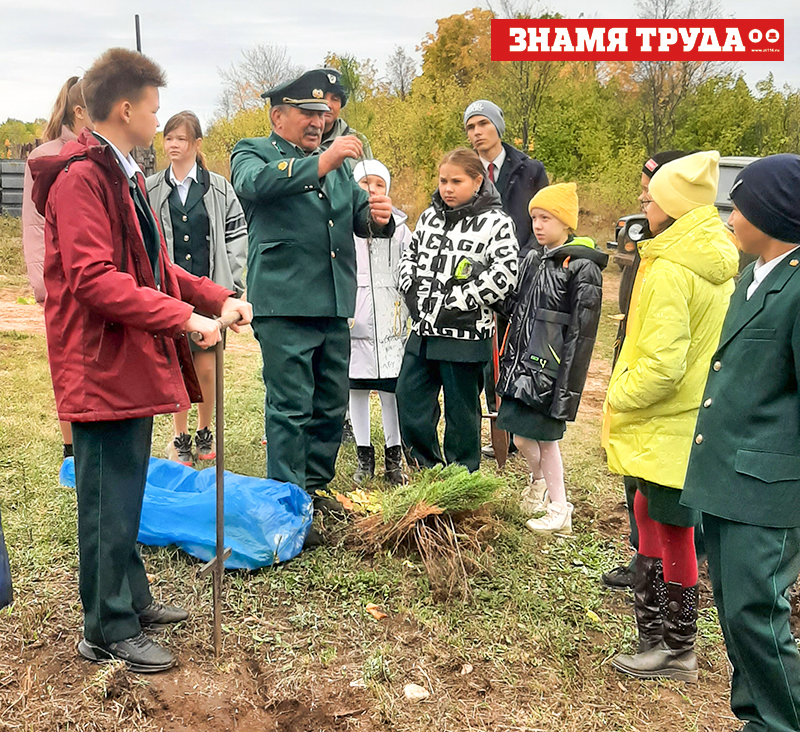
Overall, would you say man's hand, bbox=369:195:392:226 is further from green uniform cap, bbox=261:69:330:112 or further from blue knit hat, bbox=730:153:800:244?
blue knit hat, bbox=730:153:800:244

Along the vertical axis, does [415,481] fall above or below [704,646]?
above

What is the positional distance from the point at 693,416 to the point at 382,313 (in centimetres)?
222

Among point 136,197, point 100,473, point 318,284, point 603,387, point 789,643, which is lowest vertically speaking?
point 603,387

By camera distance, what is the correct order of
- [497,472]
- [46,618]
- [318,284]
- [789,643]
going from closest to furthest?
[789,643], [46,618], [318,284], [497,472]

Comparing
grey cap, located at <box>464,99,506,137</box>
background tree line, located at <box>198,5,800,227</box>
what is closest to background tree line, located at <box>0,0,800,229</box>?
background tree line, located at <box>198,5,800,227</box>

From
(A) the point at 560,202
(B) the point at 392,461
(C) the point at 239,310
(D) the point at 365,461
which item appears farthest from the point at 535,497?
(C) the point at 239,310

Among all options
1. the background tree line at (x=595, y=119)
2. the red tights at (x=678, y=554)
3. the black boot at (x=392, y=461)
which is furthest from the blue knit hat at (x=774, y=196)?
the background tree line at (x=595, y=119)

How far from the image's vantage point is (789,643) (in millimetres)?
2139

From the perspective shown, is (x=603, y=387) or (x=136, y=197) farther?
(x=603, y=387)

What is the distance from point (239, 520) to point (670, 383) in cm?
175

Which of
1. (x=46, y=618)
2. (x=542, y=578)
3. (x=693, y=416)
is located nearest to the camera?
(x=693, y=416)

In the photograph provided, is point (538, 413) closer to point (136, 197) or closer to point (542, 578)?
point (542, 578)

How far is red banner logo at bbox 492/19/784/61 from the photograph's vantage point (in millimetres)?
17281

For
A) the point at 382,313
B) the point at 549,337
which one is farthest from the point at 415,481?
the point at 382,313
